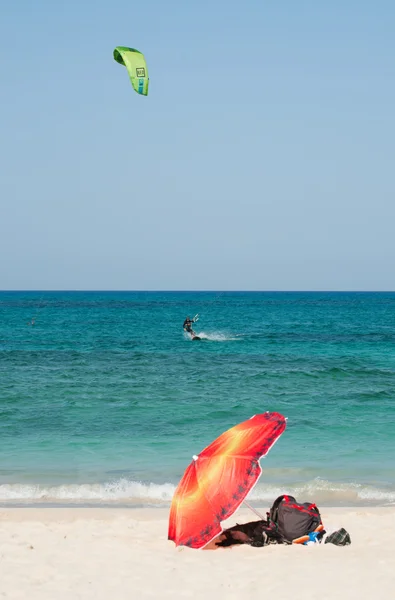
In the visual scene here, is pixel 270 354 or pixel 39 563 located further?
pixel 270 354

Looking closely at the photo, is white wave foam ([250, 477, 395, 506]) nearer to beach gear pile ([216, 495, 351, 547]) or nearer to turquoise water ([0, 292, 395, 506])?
turquoise water ([0, 292, 395, 506])

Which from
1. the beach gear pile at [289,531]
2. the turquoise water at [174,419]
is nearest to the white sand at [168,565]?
the beach gear pile at [289,531]

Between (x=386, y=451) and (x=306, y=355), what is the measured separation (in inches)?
809

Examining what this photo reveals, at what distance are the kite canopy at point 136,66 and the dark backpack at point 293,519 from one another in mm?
10441

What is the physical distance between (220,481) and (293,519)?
1.40m

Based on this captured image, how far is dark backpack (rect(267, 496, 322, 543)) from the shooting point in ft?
30.1

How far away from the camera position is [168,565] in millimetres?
8508

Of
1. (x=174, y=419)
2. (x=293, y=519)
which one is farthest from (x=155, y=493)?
(x=174, y=419)

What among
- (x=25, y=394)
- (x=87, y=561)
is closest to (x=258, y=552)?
(x=87, y=561)

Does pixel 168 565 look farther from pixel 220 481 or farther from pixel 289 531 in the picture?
pixel 289 531

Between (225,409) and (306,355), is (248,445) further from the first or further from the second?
(306,355)

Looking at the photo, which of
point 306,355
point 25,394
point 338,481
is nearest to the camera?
point 338,481

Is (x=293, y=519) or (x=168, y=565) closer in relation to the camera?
(x=168, y=565)

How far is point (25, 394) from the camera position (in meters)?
22.1
